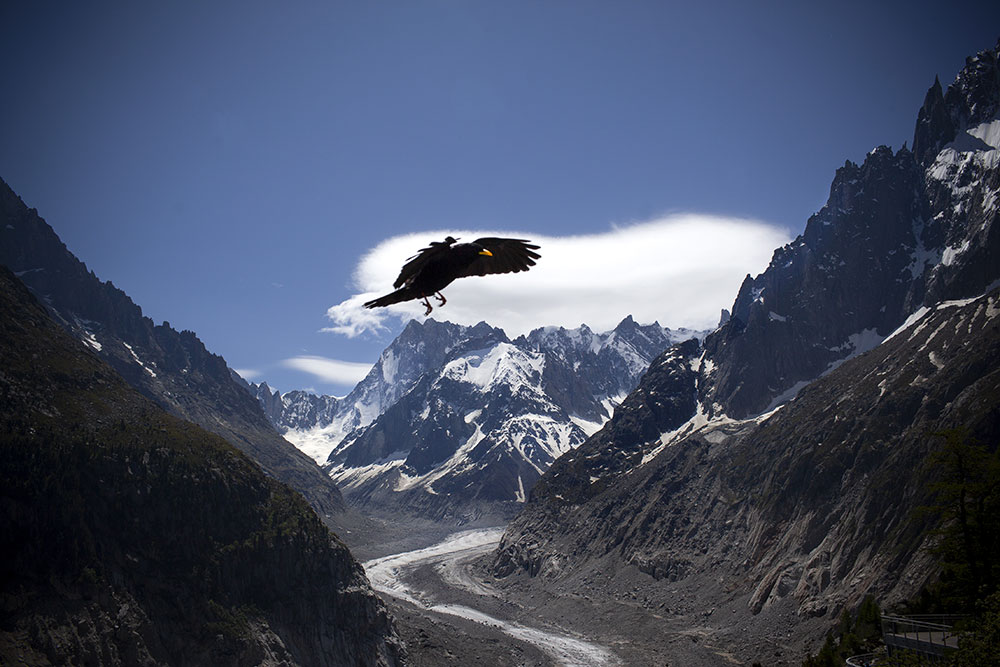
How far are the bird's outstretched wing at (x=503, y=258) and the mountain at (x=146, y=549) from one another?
6891 cm

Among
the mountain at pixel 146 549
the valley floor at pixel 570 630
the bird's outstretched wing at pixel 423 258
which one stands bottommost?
the valley floor at pixel 570 630

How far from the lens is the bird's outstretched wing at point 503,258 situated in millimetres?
15516

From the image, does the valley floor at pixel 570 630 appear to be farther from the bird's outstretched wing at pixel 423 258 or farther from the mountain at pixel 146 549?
the bird's outstretched wing at pixel 423 258

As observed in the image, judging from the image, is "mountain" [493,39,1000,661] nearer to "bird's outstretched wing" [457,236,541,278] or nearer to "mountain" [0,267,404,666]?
"mountain" [0,267,404,666]

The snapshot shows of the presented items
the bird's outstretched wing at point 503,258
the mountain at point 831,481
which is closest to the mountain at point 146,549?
the mountain at point 831,481

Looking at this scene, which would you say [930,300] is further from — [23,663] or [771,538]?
[23,663]

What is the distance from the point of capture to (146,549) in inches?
3204

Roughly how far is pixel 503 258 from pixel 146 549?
81731 millimetres

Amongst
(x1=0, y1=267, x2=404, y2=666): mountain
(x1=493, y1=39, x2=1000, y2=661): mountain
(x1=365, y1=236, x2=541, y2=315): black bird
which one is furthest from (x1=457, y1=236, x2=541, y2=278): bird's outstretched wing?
(x1=493, y1=39, x2=1000, y2=661): mountain

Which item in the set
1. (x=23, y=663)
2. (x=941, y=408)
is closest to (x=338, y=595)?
(x=23, y=663)

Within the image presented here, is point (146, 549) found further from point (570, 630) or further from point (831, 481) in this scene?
point (831, 481)

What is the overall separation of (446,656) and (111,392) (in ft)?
222

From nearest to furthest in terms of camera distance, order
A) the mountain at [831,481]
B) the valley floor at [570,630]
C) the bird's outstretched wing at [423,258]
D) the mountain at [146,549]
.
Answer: the bird's outstretched wing at [423,258] → the mountain at [146,549] → the mountain at [831,481] → the valley floor at [570,630]

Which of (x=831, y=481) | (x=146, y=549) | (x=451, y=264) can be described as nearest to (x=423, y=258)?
(x=451, y=264)
